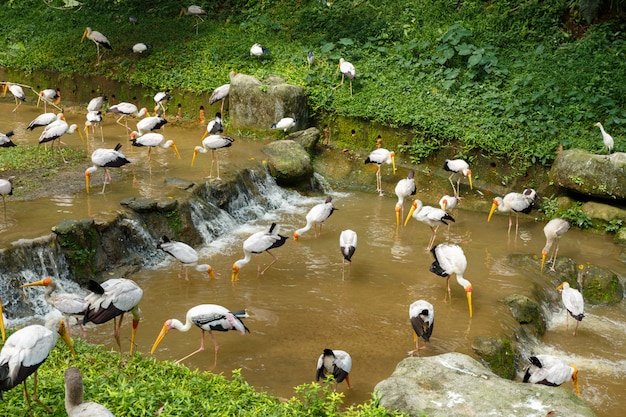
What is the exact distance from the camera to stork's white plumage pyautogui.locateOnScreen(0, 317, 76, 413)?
5055 mm

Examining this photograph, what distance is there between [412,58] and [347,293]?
330 inches

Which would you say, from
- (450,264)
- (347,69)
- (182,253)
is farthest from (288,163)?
(450,264)

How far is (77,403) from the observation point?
15.6 ft


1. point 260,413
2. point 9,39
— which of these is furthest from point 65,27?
point 260,413

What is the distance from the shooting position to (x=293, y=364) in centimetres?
744

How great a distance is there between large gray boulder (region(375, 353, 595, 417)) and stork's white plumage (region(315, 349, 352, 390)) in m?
0.59

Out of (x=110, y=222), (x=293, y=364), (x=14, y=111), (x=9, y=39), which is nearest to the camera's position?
(x=293, y=364)

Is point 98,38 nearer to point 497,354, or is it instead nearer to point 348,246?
point 348,246

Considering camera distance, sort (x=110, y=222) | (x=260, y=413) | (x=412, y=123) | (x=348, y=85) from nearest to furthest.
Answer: (x=260, y=413)
(x=110, y=222)
(x=412, y=123)
(x=348, y=85)

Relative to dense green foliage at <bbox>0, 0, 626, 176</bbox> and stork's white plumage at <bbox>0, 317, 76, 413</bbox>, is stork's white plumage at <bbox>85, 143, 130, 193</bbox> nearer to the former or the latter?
dense green foliage at <bbox>0, 0, 626, 176</bbox>

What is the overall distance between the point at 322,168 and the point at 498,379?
8.84m

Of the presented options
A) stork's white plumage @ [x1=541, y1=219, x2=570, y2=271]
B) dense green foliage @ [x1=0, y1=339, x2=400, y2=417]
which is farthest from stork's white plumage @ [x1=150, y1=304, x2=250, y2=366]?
stork's white plumage @ [x1=541, y1=219, x2=570, y2=271]

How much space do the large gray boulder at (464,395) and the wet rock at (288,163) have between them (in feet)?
24.1

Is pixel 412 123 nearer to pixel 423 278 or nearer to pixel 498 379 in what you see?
pixel 423 278
